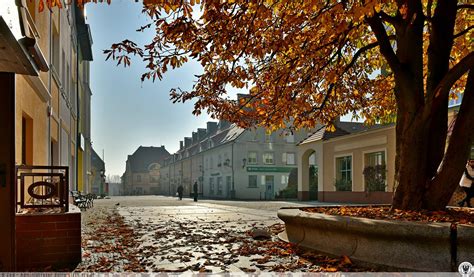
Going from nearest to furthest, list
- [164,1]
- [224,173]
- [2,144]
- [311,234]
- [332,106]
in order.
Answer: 1. [2,144]
2. [164,1]
3. [311,234]
4. [332,106]
5. [224,173]

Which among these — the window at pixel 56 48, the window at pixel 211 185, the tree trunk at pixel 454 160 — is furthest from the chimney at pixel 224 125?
the tree trunk at pixel 454 160

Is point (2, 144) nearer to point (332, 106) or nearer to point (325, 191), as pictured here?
point (332, 106)

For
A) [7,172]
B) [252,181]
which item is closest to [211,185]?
[252,181]

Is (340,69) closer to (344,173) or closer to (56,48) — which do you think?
(56,48)

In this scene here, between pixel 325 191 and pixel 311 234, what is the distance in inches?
930

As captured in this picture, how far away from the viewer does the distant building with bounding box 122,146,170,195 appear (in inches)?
3871

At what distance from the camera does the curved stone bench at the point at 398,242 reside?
185 inches

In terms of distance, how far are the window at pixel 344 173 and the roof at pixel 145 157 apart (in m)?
76.2

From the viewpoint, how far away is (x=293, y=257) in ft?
19.8

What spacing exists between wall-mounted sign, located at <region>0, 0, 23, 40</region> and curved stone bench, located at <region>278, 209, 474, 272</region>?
14.5 feet

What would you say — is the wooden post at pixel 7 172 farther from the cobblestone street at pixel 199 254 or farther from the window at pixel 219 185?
the window at pixel 219 185

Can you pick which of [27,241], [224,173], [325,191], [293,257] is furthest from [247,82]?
[224,173]

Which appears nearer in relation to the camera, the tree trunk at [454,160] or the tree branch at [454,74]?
the tree branch at [454,74]

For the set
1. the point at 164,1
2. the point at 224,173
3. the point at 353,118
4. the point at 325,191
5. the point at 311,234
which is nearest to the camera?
the point at 164,1
